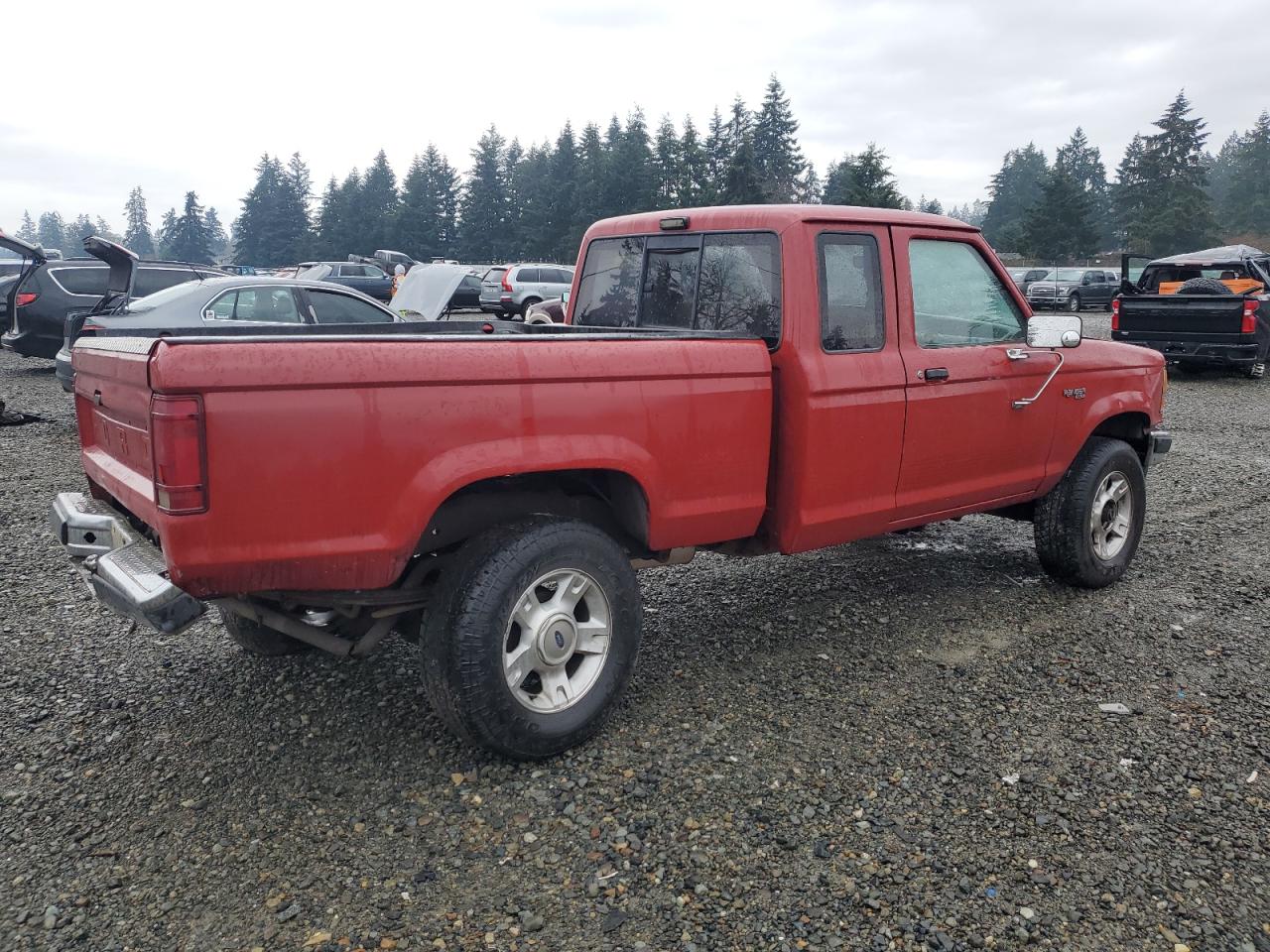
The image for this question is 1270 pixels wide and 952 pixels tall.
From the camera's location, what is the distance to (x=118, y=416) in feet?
11.0

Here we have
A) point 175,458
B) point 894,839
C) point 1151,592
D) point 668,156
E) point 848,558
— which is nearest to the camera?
point 175,458

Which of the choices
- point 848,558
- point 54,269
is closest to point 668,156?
point 54,269

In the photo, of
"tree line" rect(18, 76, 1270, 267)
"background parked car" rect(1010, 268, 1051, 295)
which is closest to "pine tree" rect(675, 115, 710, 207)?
"tree line" rect(18, 76, 1270, 267)

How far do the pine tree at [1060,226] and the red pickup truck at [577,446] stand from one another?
64.3m

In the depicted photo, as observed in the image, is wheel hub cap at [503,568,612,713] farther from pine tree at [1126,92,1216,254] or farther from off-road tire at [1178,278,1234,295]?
pine tree at [1126,92,1216,254]

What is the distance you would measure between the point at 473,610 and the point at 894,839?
4.99 ft

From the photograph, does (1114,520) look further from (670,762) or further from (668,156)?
(668,156)

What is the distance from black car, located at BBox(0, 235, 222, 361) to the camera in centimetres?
1323

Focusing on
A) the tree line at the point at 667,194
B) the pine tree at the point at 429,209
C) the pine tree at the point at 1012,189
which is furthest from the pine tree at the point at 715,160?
the pine tree at the point at 1012,189

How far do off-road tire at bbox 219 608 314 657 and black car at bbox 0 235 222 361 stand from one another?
10378mm

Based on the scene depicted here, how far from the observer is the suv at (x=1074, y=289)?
32.1 meters

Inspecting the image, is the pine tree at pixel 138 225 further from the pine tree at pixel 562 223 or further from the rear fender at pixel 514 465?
the rear fender at pixel 514 465

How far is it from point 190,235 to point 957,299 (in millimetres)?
122427

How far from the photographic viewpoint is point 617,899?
2703mm
